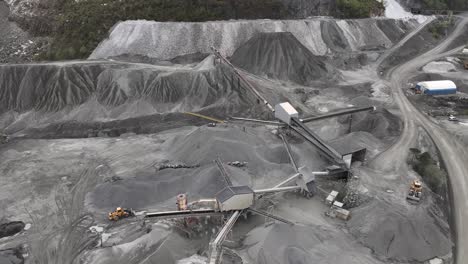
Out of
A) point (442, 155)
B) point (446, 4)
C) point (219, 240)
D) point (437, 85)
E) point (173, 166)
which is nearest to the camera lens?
point (219, 240)

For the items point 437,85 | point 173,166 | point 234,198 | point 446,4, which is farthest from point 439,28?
point 234,198

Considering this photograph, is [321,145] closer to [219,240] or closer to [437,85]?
[219,240]

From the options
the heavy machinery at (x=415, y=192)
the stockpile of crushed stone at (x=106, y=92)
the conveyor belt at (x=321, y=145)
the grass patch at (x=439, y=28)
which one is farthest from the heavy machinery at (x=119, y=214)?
the grass patch at (x=439, y=28)

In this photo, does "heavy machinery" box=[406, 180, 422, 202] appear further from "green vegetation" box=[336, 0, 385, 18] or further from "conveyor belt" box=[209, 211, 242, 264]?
"green vegetation" box=[336, 0, 385, 18]

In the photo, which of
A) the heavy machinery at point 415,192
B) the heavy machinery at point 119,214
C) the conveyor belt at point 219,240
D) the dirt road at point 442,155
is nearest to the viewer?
the conveyor belt at point 219,240

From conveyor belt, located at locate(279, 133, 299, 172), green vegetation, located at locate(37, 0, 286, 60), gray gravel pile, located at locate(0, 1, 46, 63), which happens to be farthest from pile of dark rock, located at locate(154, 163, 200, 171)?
gray gravel pile, located at locate(0, 1, 46, 63)

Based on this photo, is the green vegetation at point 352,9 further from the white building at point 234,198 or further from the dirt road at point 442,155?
the white building at point 234,198

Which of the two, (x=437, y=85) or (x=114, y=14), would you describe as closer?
(x=437, y=85)
